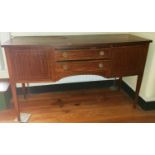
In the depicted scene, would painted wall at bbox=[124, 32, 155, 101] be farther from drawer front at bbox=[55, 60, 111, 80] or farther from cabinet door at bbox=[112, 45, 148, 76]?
drawer front at bbox=[55, 60, 111, 80]

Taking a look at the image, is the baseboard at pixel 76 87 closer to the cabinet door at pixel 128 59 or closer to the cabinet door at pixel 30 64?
the cabinet door at pixel 128 59

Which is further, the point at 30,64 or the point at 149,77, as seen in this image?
the point at 149,77

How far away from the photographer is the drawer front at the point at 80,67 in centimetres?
152

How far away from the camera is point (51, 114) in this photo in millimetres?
1843

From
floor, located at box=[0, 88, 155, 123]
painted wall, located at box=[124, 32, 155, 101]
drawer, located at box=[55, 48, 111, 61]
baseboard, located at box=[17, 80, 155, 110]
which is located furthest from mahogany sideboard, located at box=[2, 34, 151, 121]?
baseboard, located at box=[17, 80, 155, 110]

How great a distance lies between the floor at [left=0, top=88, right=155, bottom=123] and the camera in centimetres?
177

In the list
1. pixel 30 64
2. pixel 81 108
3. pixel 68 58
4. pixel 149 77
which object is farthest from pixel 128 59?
pixel 30 64

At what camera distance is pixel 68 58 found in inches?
58.9

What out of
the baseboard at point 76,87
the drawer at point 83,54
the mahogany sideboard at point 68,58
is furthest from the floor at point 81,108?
the drawer at point 83,54

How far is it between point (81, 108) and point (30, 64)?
759 mm

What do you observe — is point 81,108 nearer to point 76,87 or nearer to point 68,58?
point 76,87

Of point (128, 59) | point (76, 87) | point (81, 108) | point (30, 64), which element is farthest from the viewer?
point (76, 87)

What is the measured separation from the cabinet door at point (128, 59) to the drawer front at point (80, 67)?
0.08 m
